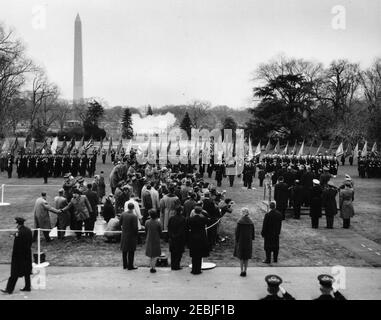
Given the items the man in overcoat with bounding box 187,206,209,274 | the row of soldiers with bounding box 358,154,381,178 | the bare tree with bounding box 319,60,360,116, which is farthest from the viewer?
the bare tree with bounding box 319,60,360,116

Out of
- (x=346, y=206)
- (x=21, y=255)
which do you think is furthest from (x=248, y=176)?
(x=21, y=255)

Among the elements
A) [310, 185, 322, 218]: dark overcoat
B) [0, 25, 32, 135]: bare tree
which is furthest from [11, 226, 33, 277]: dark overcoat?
[0, 25, 32, 135]: bare tree

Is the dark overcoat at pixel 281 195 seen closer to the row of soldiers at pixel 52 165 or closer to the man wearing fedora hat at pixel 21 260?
the man wearing fedora hat at pixel 21 260

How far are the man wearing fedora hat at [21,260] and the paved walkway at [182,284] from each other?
0.65 feet

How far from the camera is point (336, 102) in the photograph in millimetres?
67000

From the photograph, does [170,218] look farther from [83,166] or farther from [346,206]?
[83,166]

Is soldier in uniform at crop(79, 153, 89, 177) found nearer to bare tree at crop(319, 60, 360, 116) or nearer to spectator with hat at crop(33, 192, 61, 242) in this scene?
spectator with hat at crop(33, 192, 61, 242)

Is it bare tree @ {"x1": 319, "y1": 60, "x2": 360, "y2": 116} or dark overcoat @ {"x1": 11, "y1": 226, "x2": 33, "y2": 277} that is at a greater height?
bare tree @ {"x1": 319, "y1": 60, "x2": 360, "y2": 116}

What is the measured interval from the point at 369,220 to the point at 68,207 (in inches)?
417

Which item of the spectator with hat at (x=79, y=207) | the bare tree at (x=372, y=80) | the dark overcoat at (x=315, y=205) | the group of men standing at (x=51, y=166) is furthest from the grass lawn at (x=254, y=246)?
the bare tree at (x=372, y=80)

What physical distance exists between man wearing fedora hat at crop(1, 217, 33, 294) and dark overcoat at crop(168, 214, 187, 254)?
9.77ft

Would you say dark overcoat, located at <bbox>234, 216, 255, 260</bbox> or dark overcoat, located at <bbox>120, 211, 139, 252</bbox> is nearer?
dark overcoat, located at <bbox>234, 216, 255, 260</bbox>

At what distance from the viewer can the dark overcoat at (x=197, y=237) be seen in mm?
10069

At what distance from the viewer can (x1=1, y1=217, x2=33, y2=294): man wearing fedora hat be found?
8.69 m
